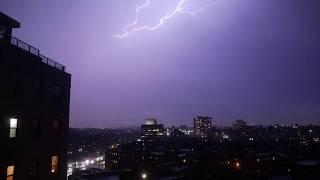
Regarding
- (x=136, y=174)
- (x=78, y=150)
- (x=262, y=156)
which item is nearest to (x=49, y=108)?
(x=136, y=174)

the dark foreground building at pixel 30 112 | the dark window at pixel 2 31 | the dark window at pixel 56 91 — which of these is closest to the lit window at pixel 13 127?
the dark foreground building at pixel 30 112

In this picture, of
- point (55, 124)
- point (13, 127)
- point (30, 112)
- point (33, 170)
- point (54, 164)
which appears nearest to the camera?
point (13, 127)

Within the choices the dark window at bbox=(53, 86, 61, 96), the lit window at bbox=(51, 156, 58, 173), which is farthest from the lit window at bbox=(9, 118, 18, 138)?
the lit window at bbox=(51, 156, 58, 173)

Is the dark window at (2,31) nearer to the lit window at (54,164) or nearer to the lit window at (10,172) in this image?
the lit window at (10,172)

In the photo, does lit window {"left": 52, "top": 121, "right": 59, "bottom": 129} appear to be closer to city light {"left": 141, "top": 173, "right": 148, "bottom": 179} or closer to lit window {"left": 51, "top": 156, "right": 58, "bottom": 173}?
lit window {"left": 51, "top": 156, "right": 58, "bottom": 173}

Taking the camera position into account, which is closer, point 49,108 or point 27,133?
point 27,133

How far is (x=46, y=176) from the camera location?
23.9 meters

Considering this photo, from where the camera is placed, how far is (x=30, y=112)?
71.5 feet

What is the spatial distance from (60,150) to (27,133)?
5.34 m

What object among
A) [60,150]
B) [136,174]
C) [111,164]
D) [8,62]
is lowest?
[111,164]

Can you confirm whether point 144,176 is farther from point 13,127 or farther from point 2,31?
point 2,31

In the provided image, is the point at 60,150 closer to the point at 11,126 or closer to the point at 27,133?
the point at 27,133

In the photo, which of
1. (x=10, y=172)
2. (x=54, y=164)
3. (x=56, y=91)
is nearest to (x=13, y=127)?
(x=10, y=172)

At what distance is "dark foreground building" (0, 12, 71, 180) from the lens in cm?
1905
